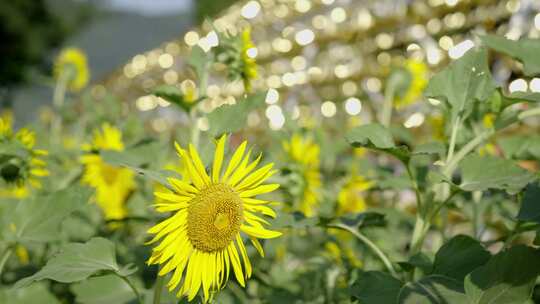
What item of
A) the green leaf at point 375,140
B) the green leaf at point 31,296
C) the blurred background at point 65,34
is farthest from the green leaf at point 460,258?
the blurred background at point 65,34

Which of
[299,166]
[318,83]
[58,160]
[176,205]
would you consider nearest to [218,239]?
[176,205]

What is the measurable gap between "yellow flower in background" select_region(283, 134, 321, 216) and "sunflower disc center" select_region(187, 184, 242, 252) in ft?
1.66

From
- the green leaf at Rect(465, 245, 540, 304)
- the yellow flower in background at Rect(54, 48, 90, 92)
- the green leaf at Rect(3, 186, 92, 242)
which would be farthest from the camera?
→ the yellow flower in background at Rect(54, 48, 90, 92)

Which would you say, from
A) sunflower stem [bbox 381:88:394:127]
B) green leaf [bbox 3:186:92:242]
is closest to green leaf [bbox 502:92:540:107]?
green leaf [bbox 3:186:92:242]

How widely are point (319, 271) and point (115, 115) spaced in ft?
2.48

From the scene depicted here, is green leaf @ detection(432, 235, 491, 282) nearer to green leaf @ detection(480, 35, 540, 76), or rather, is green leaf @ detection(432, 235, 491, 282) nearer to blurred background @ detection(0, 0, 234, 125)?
green leaf @ detection(480, 35, 540, 76)

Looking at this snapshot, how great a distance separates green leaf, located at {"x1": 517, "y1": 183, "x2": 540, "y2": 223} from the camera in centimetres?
55

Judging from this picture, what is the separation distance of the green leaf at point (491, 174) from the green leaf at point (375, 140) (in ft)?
0.21

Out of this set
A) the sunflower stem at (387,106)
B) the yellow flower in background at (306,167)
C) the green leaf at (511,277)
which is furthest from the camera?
the sunflower stem at (387,106)

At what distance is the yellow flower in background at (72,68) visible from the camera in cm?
192

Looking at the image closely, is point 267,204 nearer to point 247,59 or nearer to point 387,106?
Answer: point 247,59

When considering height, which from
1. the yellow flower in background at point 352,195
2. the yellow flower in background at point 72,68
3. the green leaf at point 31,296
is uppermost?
the yellow flower in background at point 72,68

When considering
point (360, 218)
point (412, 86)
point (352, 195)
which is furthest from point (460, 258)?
point (412, 86)

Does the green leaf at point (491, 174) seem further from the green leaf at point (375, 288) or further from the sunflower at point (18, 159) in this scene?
the sunflower at point (18, 159)
